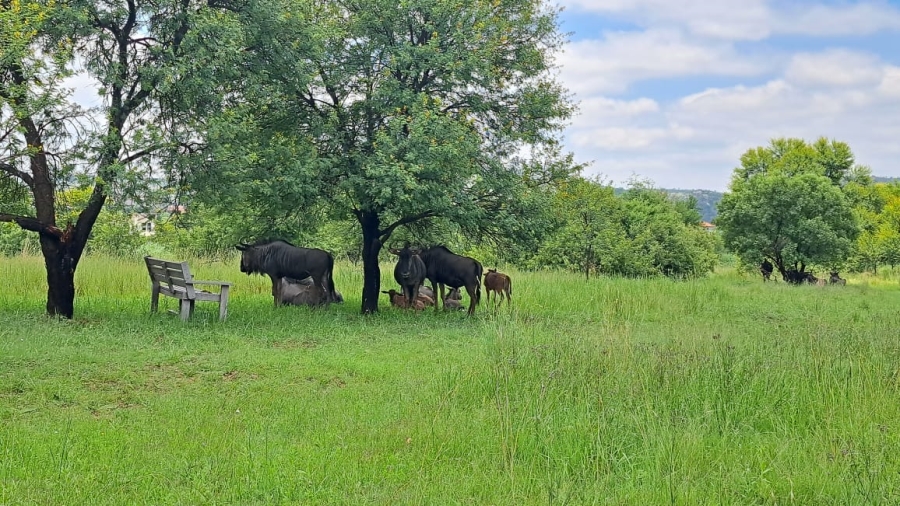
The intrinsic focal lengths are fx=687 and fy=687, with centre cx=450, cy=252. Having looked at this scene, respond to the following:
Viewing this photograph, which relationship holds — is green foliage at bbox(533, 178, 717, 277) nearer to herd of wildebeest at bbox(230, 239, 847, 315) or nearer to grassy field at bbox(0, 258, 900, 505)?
herd of wildebeest at bbox(230, 239, 847, 315)

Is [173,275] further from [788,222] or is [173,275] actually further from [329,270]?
[788,222]

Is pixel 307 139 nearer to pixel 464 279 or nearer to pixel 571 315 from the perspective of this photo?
pixel 464 279

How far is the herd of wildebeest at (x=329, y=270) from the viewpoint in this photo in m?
15.0

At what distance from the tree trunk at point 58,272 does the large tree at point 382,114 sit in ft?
8.25

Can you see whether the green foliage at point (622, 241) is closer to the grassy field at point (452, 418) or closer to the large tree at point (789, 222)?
the large tree at point (789, 222)

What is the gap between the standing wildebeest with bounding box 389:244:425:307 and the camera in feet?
49.1

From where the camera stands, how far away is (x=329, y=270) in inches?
606

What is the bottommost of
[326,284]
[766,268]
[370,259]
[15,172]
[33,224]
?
[326,284]

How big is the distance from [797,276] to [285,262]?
86.4 ft

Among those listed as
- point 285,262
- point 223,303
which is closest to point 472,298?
point 285,262

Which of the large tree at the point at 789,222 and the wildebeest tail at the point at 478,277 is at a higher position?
the large tree at the point at 789,222

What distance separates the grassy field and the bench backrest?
1448mm

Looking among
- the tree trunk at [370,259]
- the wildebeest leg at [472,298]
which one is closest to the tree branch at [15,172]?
the tree trunk at [370,259]

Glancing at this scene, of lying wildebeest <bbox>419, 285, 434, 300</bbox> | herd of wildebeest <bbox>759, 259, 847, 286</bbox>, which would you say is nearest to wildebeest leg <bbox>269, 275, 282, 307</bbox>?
lying wildebeest <bbox>419, 285, 434, 300</bbox>
